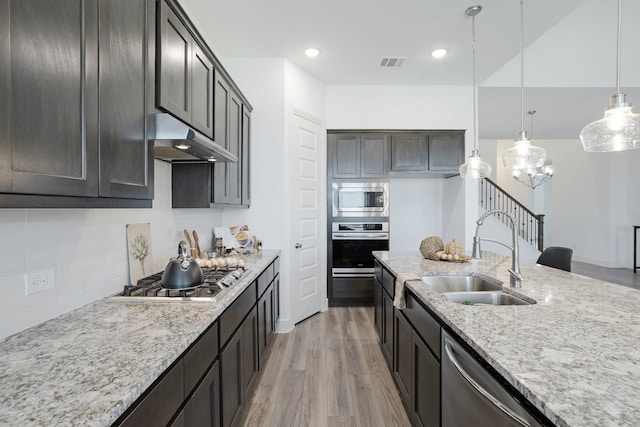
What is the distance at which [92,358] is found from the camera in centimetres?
100

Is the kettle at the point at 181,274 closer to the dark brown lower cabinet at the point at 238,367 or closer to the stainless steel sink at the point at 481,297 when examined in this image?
the dark brown lower cabinet at the point at 238,367

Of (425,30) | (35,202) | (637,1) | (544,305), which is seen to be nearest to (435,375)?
(544,305)

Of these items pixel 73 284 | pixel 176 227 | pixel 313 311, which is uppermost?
pixel 176 227

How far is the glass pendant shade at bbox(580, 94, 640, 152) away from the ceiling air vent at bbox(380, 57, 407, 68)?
2.49 metres

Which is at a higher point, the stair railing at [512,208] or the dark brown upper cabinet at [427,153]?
the dark brown upper cabinet at [427,153]

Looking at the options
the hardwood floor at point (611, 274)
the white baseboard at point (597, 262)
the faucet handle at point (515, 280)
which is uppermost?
the faucet handle at point (515, 280)

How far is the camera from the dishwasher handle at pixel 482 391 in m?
0.86

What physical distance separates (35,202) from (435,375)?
1690 millimetres

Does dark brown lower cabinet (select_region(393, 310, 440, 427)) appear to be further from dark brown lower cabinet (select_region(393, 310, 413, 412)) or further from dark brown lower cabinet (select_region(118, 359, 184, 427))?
dark brown lower cabinet (select_region(118, 359, 184, 427))

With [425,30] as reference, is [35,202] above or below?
below

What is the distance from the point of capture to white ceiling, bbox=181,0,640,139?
272 cm

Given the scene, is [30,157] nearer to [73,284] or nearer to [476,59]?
[73,284]

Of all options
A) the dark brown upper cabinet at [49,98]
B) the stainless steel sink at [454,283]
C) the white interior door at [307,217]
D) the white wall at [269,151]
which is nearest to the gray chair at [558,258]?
the stainless steel sink at [454,283]

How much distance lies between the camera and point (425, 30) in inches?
120
